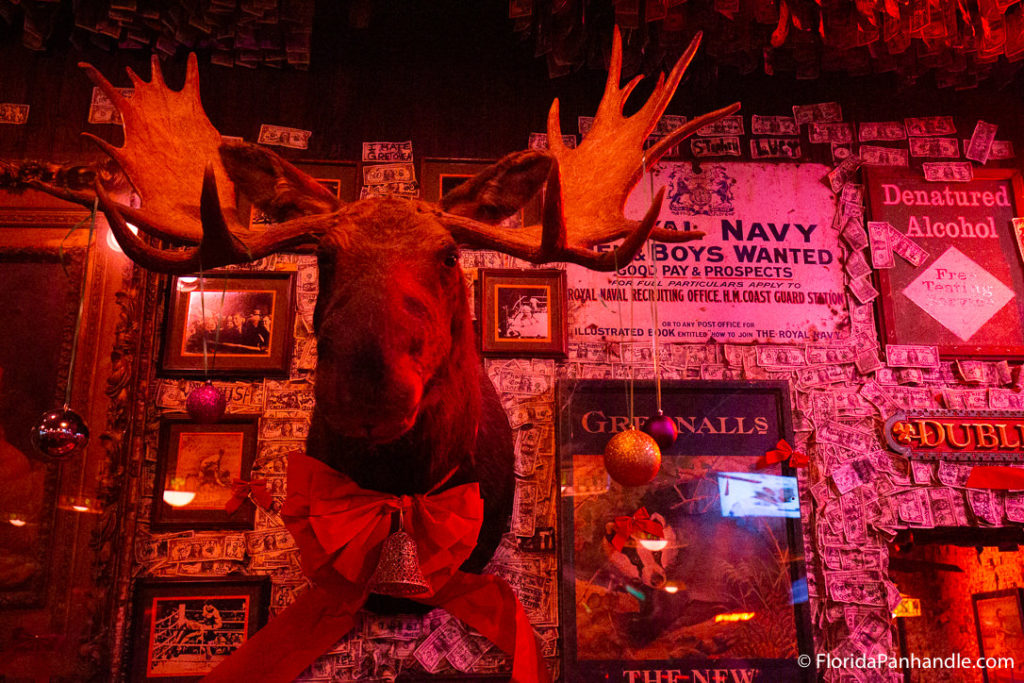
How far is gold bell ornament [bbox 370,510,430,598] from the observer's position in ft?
5.93

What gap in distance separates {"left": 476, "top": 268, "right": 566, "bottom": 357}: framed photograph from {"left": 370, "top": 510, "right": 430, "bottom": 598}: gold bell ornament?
0.86m

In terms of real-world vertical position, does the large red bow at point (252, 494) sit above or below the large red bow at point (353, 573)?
above

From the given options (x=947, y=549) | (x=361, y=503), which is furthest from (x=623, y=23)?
(x=947, y=549)

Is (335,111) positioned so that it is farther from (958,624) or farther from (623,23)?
(958,624)

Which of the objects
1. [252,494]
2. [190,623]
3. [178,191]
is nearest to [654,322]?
[252,494]

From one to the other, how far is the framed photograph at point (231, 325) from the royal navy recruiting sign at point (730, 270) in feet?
3.37

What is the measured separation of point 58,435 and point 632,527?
5.67ft

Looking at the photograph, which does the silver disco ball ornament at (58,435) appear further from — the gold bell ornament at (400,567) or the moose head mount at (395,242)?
the gold bell ornament at (400,567)

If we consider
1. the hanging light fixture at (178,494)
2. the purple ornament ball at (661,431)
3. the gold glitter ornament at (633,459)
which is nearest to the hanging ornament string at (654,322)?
the purple ornament ball at (661,431)

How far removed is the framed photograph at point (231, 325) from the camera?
2465mm

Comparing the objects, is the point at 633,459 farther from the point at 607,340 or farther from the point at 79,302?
the point at 79,302

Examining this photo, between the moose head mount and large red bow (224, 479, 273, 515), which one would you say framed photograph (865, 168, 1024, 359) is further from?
large red bow (224, 479, 273, 515)

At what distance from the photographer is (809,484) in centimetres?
250
